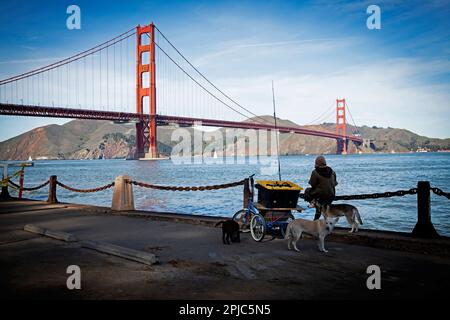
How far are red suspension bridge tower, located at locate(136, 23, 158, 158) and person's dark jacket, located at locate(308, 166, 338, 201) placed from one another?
2970 inches

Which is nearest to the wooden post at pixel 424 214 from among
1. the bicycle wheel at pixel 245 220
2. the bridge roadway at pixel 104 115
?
the bicycle wheel at pixel 245 220

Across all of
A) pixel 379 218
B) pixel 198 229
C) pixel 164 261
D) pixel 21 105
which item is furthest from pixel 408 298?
pixel 21 105

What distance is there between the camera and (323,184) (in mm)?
7582

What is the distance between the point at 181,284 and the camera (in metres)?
4.81

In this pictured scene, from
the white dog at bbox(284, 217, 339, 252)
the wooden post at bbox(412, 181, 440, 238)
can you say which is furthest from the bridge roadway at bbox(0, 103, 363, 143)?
the white dog at bbox(284, 217, 339, 252)

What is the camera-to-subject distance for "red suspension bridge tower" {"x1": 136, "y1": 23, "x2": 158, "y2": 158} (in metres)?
83.1

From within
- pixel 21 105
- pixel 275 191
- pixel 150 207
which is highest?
pixel 21 105

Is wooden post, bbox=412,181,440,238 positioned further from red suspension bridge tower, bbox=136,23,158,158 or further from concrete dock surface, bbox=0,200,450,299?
red suspension bridge tower, bbox=136,23,158,158

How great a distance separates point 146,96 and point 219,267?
85.8 m

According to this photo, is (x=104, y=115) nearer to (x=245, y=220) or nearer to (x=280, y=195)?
(x=245, y=220)

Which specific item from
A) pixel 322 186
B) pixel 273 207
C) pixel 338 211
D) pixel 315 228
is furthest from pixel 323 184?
pixel 315 228
